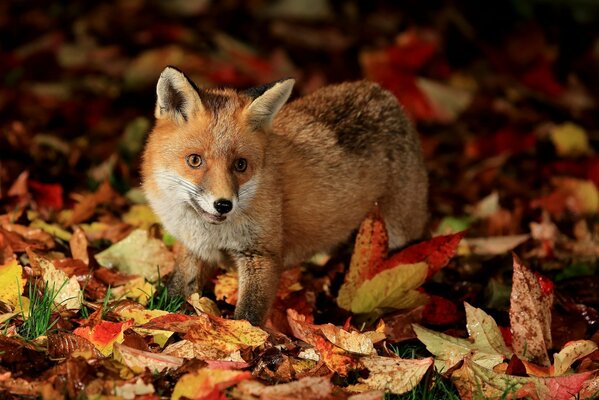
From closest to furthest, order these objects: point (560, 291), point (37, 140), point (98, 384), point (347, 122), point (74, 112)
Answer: point (98, 384) → point (560, 291) → point (347, 122) → point (37, 140) → point (74, 112)

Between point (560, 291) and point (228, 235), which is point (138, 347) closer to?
point (228, 235)

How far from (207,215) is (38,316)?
993 millimetres

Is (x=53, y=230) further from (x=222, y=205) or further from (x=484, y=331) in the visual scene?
(x=484, y=331)

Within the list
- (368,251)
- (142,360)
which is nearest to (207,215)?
(142,360)

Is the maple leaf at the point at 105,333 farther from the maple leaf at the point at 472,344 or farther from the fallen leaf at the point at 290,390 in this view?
the maple leaf at the point at 472,344

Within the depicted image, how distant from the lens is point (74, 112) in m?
7.82

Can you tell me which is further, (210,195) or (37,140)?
(37,140)

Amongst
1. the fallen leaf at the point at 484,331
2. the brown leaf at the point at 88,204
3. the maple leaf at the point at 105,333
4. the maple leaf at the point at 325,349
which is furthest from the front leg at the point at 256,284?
the brown leaf at the point at 88,204

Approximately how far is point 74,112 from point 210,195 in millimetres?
→ 4235

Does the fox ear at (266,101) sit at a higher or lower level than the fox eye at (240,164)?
higher

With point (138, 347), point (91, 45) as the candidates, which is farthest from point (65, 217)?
point (91, 45)

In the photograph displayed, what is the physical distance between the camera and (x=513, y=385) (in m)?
3.76

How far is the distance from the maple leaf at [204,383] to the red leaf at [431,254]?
5.20 feet

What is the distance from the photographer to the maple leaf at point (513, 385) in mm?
3732
